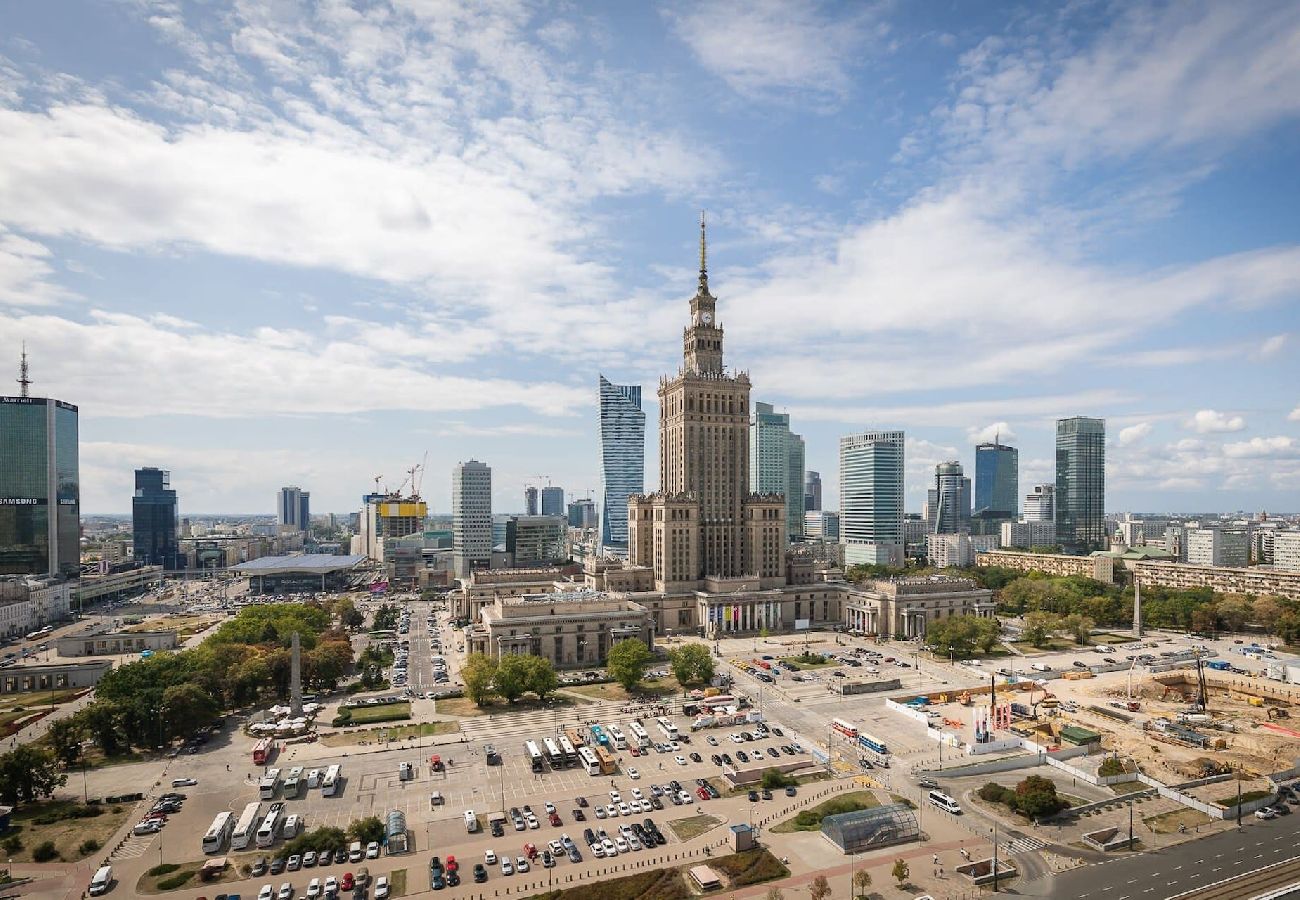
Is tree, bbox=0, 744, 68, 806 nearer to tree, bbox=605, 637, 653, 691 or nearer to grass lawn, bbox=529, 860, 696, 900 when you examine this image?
grass lawn, bbox=529, 860, 696, 900

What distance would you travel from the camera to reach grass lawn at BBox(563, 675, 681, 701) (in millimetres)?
113750

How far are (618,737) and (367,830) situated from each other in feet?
112

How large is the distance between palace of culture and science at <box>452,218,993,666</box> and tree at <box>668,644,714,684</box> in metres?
37.9

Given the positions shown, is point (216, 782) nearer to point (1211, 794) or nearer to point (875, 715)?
point (875, 715)

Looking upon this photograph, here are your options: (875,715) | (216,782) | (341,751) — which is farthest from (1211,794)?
(216,782)

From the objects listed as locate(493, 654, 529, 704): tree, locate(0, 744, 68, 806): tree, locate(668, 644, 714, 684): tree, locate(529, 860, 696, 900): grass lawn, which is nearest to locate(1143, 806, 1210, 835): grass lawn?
locate(529, 860, 696, 900): grass lawn

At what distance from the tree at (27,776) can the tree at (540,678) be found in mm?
52205

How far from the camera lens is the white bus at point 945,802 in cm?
7294

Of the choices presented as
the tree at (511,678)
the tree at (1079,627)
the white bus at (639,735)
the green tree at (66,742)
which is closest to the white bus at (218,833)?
the green tree at (66,742)

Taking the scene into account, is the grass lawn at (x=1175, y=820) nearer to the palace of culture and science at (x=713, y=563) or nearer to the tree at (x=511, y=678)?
the tree at (x=511, y=678)

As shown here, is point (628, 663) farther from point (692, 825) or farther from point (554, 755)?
point (692, 825)

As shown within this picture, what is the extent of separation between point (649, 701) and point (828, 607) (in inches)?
3017

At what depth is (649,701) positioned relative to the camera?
363ft

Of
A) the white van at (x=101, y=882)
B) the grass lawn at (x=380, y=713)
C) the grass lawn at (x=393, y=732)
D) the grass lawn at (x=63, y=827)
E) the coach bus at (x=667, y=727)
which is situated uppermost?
the white van at (x=101, y=882)
